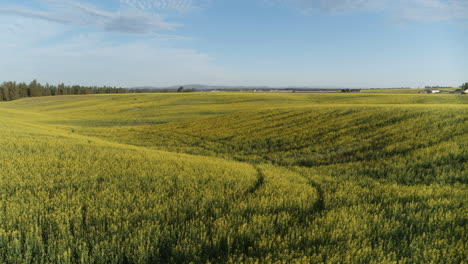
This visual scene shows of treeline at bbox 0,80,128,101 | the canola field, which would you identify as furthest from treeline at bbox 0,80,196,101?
the canola field

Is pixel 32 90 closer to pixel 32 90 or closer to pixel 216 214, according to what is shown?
pixel 32 90

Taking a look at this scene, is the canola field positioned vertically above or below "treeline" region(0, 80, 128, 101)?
below

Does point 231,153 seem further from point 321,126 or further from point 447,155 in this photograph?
point 447,155

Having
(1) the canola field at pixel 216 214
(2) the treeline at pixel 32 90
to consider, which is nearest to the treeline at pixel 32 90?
(2) the treeline at pixel 32 90

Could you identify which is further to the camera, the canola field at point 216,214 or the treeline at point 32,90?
the treeline at point 32,90

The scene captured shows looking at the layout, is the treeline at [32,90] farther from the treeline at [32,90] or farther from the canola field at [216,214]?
the canola field at [216,214]

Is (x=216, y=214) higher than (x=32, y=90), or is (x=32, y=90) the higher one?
(x=32, y=90)

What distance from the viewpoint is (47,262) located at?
3.01 metres

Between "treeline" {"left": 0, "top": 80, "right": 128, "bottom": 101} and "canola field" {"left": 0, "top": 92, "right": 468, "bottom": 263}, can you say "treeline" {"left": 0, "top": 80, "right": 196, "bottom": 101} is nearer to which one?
"treeline" {"left": 0, "top": 80, "right": 128, "bottom": 101}

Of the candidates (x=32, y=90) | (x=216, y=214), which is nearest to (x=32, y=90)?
(x=32, y=90)

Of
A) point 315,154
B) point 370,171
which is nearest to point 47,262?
point 370,171

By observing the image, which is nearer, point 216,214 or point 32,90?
point 216,214

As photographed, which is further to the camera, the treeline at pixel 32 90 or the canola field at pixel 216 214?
the treeline at pixel 32 90

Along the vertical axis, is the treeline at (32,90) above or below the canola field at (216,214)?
above
